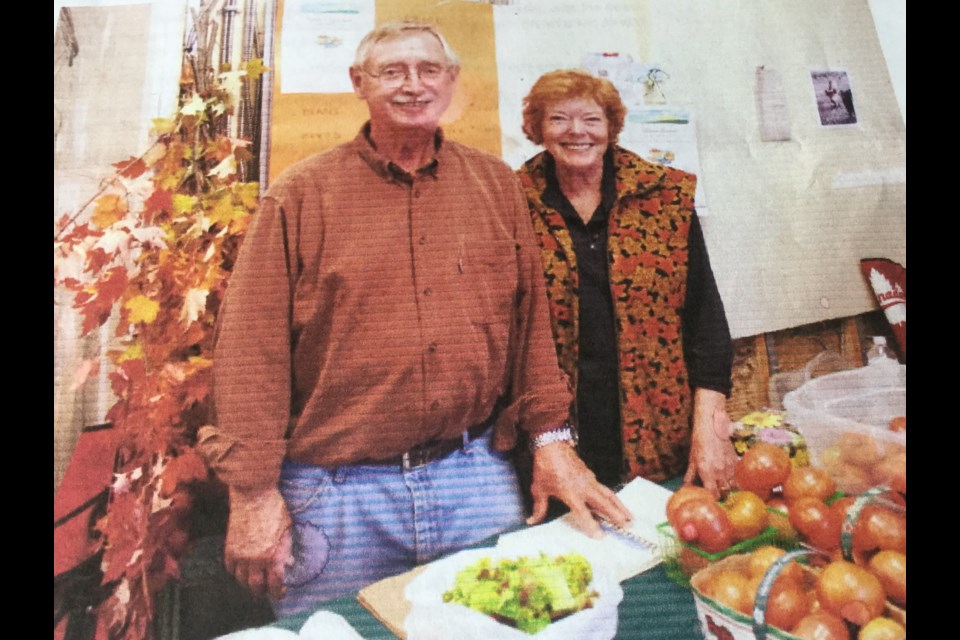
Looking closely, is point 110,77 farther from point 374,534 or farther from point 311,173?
point 374,534

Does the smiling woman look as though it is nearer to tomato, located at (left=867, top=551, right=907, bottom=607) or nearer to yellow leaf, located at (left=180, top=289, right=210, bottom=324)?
tomato, located at (left=867, top=551, right=907, bottom=607)

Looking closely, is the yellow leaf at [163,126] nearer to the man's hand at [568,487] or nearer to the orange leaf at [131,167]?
the orange leaf at [131,167]

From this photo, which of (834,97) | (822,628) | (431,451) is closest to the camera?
(822,628)

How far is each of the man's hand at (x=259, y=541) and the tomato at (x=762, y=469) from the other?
582 mm

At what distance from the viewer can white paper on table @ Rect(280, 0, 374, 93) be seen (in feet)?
2.94

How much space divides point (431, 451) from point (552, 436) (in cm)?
16

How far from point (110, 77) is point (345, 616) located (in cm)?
77

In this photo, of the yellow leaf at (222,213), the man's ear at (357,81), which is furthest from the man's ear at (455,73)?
the yellow leaf at (222,213)

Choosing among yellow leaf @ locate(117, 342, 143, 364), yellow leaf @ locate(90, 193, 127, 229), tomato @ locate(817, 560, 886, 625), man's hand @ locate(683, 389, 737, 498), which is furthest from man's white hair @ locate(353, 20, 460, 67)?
tomato @ locate(817, 560, 886, 625)

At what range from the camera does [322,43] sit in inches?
35.5

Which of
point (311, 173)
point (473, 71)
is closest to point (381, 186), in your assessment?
point (311, 173)

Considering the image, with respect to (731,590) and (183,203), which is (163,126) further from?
(731,590)

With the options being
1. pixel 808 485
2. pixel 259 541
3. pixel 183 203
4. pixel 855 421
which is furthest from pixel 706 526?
pixel 183 203

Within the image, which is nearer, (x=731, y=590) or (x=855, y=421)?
(x=731, y=590)
